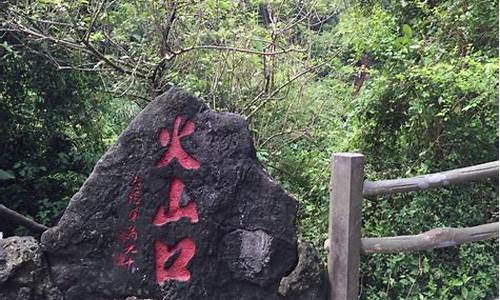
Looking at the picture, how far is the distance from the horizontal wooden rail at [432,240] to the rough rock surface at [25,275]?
1336 millimetres

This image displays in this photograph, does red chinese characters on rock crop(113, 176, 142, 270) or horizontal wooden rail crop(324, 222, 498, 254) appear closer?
horizontal wooden rail crop(324, 222, 498, 254)

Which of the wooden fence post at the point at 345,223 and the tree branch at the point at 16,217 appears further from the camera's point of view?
the tree branch at the point at 16,217

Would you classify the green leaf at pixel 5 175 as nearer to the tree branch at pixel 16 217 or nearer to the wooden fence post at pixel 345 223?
the tree branch at pixel 16 217

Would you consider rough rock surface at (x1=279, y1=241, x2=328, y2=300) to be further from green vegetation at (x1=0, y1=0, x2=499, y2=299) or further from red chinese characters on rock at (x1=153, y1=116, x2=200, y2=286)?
green vegetation at (x1=0, y1=0, x2=499, y2=299)

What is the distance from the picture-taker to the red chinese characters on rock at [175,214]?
2645mm

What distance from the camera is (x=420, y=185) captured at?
101 inches

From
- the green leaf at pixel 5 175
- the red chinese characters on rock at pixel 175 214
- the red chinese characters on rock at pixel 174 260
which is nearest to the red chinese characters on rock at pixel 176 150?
the red chinese characters on rock at pixel 175 214

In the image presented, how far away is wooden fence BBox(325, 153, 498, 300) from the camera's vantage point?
2518mm

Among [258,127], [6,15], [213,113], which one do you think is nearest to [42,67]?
[6,15]

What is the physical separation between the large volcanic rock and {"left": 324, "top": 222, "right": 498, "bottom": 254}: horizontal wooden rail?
0.38 meters

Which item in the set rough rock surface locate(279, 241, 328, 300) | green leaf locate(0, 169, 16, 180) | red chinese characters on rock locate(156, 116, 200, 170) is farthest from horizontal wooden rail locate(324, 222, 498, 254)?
green leaf locate(0, 169, 16, 180)

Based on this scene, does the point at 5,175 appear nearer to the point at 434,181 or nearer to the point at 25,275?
the point at 25,275

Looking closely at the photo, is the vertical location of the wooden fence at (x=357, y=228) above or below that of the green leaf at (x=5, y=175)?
below

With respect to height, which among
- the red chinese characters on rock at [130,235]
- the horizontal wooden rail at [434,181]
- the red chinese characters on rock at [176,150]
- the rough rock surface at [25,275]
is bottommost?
the rough rock surface at [25,275]
